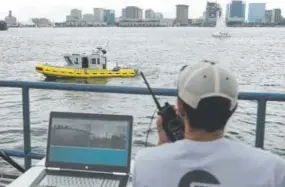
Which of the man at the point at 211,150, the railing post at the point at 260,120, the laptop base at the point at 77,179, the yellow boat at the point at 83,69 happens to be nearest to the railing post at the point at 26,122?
the laptop base at the point at 77,179

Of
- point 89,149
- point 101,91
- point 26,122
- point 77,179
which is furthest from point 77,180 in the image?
point 26,122

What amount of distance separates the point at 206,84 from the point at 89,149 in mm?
1201

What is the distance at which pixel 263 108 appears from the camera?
12.7 feet

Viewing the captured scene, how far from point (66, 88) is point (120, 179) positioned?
5.31 feet

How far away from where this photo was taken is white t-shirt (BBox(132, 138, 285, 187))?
6.21ft

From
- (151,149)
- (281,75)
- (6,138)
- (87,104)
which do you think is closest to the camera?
(151,149)

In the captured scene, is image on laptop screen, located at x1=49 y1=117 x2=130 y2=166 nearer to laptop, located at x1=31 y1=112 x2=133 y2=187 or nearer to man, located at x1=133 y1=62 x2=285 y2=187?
laptop, located at x1=31 y1=112 x2=133 y2=187

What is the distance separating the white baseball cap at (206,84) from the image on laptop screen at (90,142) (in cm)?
99

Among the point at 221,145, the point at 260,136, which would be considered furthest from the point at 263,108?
the point at 221,145

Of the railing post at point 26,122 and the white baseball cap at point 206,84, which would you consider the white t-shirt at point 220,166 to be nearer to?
the white baseball cap at point 206,84

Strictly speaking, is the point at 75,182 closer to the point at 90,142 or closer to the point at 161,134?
the point at 90,142

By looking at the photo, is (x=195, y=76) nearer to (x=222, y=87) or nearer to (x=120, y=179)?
(x=222, y=87)

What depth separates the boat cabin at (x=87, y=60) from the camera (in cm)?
3731

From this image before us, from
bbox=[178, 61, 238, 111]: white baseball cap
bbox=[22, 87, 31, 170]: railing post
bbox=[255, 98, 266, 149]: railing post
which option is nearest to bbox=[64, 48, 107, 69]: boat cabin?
bbox=[22, 87, 31, 170]: railing post
